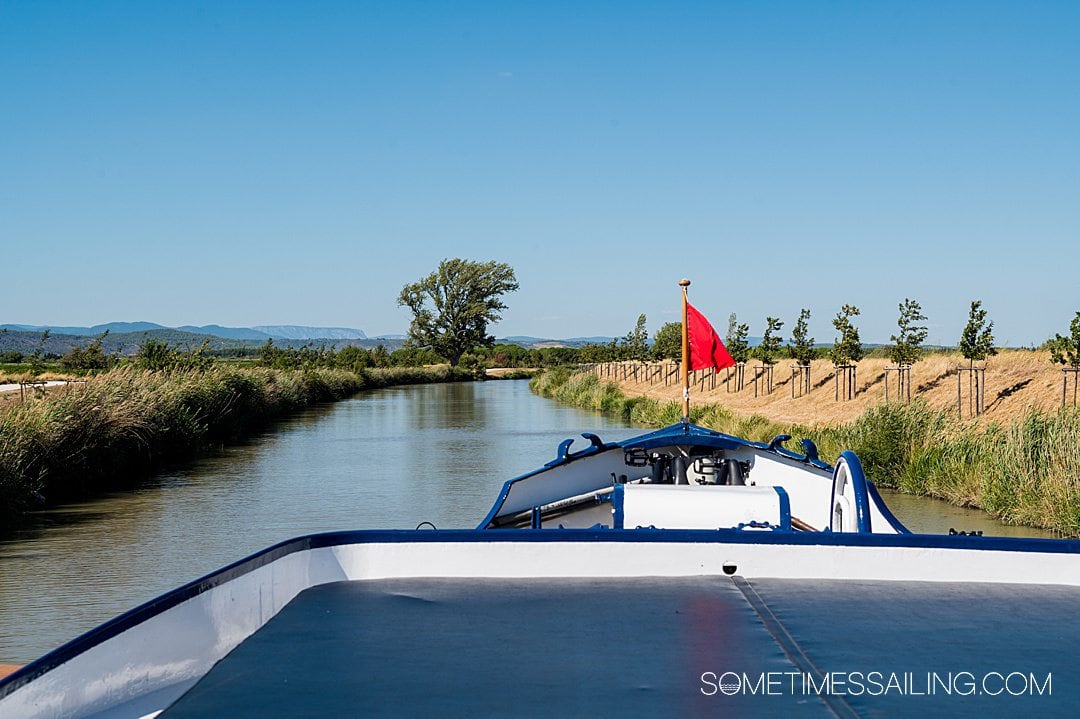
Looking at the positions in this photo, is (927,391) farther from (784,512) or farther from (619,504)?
(619,504)

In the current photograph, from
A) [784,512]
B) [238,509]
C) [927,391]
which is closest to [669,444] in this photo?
[784,512]

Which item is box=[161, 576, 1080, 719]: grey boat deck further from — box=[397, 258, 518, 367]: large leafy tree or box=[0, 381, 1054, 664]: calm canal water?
box=[397, 258, 518, 367]: large leafy tree

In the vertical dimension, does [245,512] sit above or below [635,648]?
below

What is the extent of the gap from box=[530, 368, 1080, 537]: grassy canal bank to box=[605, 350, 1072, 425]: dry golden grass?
2.54 meters

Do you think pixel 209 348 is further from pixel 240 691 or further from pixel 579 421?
pixel 240 691

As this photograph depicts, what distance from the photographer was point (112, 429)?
18234 mm

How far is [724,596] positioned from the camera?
370cm

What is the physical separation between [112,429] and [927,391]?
65.7 feet

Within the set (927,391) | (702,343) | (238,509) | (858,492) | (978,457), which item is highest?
(702,343)

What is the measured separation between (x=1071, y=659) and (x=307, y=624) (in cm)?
229

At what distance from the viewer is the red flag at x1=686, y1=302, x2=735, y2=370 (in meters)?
10.2

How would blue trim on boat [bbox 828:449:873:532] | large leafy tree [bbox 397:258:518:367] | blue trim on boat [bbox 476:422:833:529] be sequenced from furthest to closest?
large leafy tree [bbox 397:258:518:367], blue trim on boat [bbox 476:422:833:529], blue trim on boat [bbox 828:449:873:532]

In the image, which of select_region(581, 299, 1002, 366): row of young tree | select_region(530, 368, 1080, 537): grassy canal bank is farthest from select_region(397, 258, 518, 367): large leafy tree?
select_region(530, 368, 1080, 537): grassy canal bank

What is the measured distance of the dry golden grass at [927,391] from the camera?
74.4 feet
